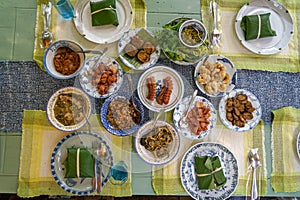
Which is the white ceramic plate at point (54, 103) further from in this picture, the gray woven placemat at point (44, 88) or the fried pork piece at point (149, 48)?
the fried pork piece at point (149, 48)

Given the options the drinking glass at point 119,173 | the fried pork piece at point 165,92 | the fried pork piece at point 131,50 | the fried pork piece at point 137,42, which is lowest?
the drinking glass at point 119,173

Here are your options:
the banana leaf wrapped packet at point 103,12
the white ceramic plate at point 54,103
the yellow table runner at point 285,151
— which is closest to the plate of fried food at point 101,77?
the white ceramic plate at point 54,103

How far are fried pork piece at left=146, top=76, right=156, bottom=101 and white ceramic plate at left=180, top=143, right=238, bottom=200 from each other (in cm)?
23

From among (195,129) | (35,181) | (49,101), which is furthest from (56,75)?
(195,129)

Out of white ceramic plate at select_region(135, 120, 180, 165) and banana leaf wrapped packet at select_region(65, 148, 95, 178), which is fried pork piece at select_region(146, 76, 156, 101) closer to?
white ceramic plate at select_region(135, 120, 180, 165)

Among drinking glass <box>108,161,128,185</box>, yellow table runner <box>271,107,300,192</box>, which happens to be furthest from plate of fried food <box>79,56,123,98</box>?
yellow table runner <box>271,107,300,192</box>

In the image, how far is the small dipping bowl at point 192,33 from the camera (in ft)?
4.06

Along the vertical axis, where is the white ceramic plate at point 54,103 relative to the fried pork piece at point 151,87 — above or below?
below

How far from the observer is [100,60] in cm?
123

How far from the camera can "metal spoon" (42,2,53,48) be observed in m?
1.24

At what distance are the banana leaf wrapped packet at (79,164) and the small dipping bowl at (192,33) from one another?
0.52 metres

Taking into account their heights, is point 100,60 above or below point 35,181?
above

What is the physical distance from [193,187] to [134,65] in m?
0.47

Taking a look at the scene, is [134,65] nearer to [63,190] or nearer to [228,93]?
[228,93]
